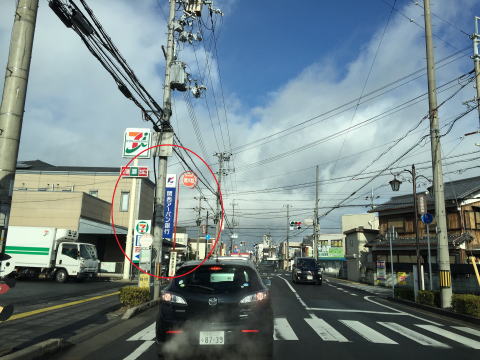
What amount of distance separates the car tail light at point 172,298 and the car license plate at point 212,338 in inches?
20.5

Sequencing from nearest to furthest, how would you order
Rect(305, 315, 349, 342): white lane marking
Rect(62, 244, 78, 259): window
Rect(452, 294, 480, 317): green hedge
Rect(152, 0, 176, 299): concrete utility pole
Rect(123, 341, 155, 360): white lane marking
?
Rect(123, 341, 155, 360): white lane marking
Rect(305, 315, 349, 342): white lane marking
Rect(452, 294, 480, 317): green hedge
Rect(152, 0, 176, 299): concrete utility pole
Rect(62, 244, 78, 259): window

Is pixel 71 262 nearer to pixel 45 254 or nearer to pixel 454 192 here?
pixel 45 254

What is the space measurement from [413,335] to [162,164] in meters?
9.43

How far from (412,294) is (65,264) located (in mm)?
19665

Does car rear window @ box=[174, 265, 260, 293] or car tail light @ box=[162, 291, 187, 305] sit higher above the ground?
car rear window @ box=[174, 265, 260, 293]

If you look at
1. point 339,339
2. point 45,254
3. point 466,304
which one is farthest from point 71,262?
point 466,304

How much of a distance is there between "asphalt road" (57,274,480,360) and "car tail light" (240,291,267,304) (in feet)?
2.44

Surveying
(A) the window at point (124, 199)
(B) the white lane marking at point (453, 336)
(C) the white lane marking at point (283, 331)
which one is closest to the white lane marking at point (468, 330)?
(B) the white lane marking at point (453, 336)

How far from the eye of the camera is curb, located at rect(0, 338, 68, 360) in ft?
16.7

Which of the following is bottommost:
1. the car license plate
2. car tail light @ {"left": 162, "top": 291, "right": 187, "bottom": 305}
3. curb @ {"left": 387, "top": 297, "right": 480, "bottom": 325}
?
curb @ {"left": 387, "top": 297, "right": 480, "bottom": 325}

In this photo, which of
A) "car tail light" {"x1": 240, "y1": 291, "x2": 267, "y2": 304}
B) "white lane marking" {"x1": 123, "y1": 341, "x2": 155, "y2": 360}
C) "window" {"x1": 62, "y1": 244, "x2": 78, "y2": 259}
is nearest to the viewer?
"car tail light" {"x1": 240, "y1": 291, "x2": 267, "y2": 304}

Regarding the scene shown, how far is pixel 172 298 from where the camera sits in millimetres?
5363

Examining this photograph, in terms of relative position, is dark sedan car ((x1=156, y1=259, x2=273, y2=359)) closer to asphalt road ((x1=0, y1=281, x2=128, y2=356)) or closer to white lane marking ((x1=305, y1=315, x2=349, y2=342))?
asphalt road ((x1=0, y1=281, x2=128, y2=356))

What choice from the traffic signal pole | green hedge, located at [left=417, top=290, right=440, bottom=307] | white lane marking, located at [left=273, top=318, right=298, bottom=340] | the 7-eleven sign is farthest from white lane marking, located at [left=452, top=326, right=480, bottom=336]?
the 7-eleven sign
